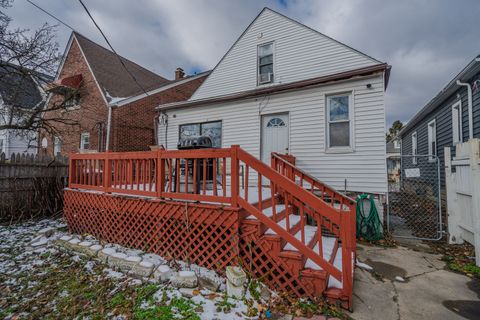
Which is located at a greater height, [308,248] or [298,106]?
[298,106]

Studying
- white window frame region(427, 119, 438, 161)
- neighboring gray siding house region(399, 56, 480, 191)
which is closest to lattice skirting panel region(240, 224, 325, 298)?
neighboring gray siding house region(399, 56, 480, 191)

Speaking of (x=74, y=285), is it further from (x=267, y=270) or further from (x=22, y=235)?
(x=22, y=235)

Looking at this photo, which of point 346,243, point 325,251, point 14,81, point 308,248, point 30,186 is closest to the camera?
point 346,243

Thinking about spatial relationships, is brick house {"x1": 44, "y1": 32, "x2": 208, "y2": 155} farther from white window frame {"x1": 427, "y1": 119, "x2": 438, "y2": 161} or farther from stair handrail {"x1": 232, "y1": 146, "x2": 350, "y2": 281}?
white window frame {"x1": 427, "y1": 119, "x2": 438, "y2": 161}

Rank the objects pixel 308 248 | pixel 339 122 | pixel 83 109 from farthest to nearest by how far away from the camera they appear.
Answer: pixel 83 109
pixel 339 122
pixel 308 248

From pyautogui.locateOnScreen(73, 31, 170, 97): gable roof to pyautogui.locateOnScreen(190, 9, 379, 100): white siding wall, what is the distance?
429cm

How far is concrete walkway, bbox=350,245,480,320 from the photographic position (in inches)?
90.7

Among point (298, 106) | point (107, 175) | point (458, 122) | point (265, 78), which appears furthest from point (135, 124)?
point (458, 122)

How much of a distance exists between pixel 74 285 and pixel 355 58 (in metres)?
7.58

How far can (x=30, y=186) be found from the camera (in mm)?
5641

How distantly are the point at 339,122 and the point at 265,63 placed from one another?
10.8 feet

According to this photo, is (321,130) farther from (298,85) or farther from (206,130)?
(206,130)

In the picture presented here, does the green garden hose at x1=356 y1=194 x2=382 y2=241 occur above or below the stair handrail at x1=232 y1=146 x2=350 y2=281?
below

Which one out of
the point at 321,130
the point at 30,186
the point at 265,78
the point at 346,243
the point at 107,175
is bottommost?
the point at 346,243
